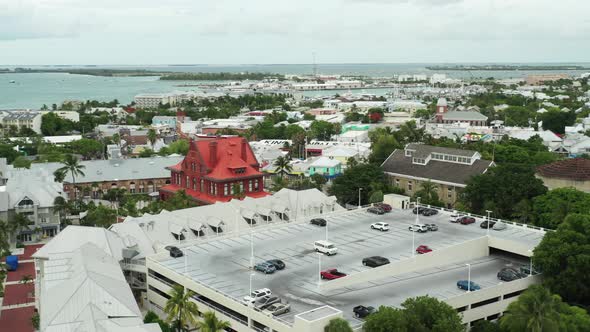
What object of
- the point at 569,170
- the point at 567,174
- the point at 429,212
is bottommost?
the point at 429,212

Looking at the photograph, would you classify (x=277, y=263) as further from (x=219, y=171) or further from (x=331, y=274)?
(x=219, y=171)

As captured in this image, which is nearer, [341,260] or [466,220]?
[341,260]

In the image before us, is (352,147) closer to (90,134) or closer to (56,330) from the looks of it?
(90,134)

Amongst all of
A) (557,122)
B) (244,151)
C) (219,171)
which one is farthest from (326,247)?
(557,122)

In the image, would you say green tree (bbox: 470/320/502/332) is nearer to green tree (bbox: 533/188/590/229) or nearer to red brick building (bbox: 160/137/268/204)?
green tree (bbox: 533/188/590/229)

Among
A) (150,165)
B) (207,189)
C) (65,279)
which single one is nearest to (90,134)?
(150,165)
